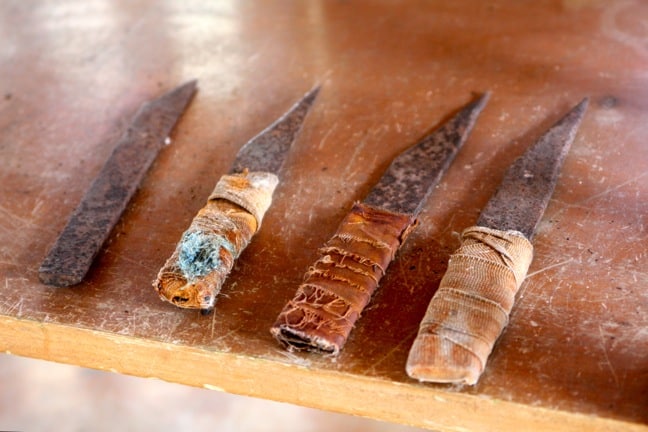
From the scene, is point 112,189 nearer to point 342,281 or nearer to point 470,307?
point 342,281

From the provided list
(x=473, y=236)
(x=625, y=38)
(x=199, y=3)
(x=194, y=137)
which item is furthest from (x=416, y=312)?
(x=199, y=3)

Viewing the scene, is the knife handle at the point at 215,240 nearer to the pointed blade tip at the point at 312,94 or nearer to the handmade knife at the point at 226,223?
the handmade knife at the point at 226,223

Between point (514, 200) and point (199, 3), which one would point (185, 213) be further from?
point (199, 3)

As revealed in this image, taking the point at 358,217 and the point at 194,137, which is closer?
the point at 358,217

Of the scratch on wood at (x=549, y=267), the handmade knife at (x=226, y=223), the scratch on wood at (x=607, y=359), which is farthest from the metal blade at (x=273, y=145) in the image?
the scratch on wood at (x=607, y=359)

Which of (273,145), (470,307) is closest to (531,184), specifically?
(470,307)

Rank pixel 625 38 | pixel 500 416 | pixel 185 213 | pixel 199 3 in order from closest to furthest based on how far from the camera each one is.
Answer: pixel 500 416 → pixel 185 213 → pixel 625 38 → pixel 199 3
